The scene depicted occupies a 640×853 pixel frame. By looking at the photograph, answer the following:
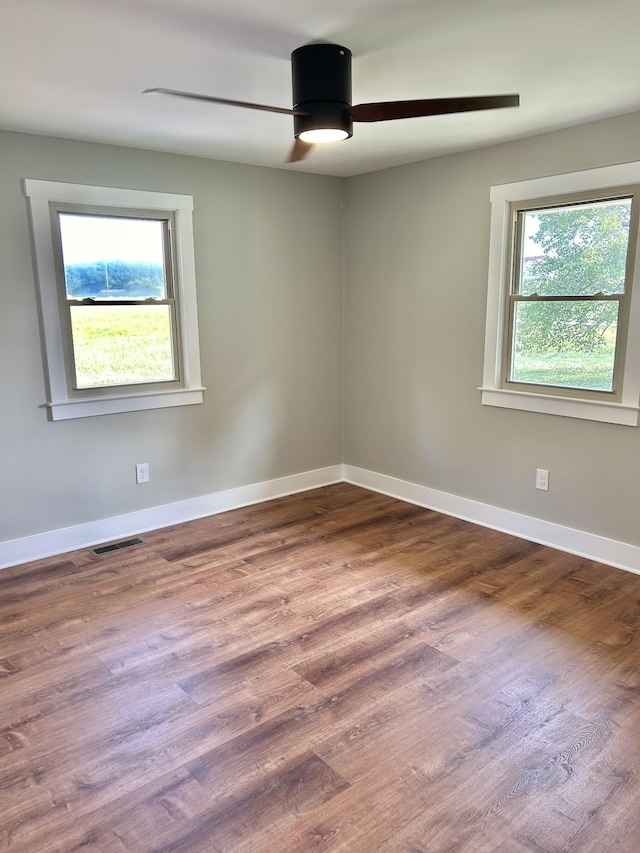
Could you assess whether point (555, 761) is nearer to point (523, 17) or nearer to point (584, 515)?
point (584, 515)

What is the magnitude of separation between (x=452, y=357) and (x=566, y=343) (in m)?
0.81

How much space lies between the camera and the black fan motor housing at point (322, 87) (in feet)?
7.00

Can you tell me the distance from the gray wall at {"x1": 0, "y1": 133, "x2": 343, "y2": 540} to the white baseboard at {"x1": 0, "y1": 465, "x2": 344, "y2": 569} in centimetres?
6

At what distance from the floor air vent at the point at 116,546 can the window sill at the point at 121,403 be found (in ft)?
2.74

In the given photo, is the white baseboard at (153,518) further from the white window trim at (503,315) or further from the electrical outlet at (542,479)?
the electrical outlet at (542,479)

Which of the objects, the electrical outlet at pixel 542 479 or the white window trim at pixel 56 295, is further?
the electrical outlet at pixel 542 479

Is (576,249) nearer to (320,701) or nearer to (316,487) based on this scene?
(316,487)

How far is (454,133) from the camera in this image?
3.36 metres

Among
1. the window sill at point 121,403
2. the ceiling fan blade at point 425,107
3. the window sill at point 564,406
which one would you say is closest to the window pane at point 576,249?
the window sill at point 564,406

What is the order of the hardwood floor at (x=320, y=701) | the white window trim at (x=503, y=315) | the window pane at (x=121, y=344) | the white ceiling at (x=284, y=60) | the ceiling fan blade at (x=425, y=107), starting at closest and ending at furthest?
the hardwood floor at (x=320, y=701) < the white ceiling at (x=284, y=60) < the ceiling fan blade at (x=425, y=107) < the white window trim at (x=503, y=315) < the window pane at (x=121, y=344)

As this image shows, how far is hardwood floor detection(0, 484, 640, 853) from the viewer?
179 centimetres

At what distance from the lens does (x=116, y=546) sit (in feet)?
12.5

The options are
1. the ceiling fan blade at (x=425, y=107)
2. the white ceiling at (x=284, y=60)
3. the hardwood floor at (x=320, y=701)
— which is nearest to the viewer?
the hardwood floor at (x=320, y=701)

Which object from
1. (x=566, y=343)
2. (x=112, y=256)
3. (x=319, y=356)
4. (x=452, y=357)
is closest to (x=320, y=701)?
→ (x=566, y=343)
